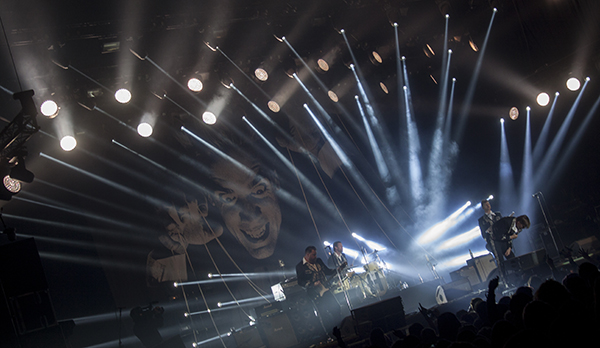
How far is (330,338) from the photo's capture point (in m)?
5.93

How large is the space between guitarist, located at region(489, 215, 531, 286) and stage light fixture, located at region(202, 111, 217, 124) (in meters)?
5.84

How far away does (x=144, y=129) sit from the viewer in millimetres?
8336

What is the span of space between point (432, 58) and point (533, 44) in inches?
89.0

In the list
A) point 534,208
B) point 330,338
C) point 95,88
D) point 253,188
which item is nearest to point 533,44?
point 534,208

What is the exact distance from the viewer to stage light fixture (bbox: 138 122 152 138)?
832 cm

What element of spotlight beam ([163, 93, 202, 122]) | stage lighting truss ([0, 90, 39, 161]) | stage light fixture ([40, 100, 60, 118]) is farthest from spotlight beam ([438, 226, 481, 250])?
stage lighting truss ([0, 90, 39, 161])

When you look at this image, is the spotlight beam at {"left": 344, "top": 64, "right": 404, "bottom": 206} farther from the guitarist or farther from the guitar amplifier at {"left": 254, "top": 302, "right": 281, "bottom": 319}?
the guitar amplifier at {"left": 254, "top": 302, "right": 281, "bottom": 319}

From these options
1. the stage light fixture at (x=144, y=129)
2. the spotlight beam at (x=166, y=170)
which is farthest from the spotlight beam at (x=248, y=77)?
the spotlight beam at (x=166, y=170)

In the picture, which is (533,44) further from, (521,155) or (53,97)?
(53,97)

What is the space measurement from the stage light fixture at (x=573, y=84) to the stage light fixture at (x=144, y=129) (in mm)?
9318

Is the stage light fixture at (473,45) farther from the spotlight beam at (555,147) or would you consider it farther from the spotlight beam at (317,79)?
the spotlight beam at (317,79)

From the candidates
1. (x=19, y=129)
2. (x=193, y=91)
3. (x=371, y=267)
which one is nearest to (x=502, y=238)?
(x=371, y=267)

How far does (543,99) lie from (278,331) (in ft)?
27.0

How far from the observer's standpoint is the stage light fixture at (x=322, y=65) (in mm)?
8808
